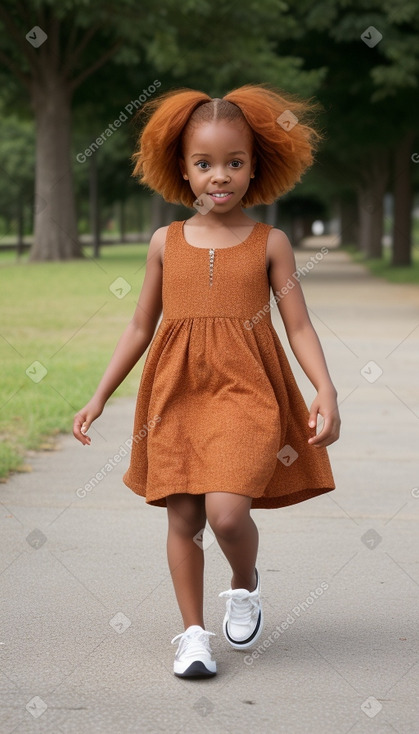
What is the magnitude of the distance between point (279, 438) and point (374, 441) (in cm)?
409

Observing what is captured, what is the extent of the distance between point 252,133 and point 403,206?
99.3 ft

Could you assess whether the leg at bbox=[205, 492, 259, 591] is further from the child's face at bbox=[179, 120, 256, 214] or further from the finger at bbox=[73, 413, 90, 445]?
the child's face at bbox=[179, 120, 256, 214]

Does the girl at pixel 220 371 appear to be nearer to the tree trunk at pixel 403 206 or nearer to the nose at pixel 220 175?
the nose at pixel 220 175

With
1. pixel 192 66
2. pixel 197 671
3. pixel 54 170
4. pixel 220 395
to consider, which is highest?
pixel 192 66

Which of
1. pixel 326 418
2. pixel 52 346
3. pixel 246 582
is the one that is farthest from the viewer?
pixel 52 346

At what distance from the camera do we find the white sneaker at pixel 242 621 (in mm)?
3783

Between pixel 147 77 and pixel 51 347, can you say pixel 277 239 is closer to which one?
pixel 51 347

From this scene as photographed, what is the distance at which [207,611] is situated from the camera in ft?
13.8

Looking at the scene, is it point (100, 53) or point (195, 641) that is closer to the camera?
point (195, 641)

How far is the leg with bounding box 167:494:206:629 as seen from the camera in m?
3.67

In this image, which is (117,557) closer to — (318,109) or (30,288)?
(318,109)

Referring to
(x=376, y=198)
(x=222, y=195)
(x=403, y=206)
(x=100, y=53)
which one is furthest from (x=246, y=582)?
(x=376, y=198)

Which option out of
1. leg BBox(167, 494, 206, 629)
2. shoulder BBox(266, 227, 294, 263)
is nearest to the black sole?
leg BBox(167, 494, 206, 629)

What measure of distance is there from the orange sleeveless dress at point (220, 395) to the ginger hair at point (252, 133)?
253mm
